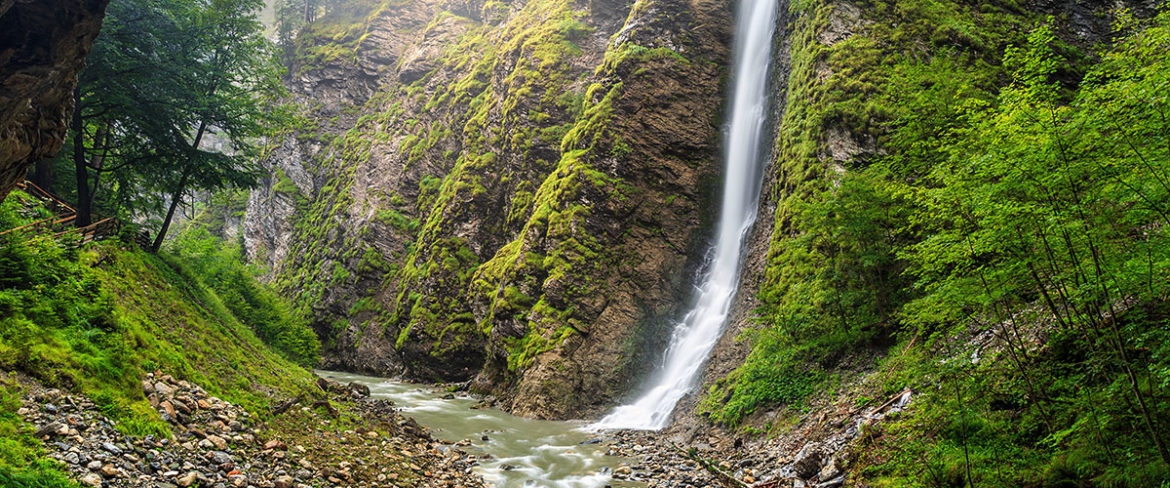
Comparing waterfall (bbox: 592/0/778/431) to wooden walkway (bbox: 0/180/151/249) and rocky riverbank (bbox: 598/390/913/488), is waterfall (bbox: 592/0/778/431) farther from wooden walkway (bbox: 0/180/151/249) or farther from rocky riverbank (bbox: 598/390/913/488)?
wooden walkway (bbox: 0/180/151/249)

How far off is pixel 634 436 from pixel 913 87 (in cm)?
1234

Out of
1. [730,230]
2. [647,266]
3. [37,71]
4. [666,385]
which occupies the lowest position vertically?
[666,385]

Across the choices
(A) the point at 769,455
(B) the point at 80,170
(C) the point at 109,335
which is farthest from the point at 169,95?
(A) the point at 769,455

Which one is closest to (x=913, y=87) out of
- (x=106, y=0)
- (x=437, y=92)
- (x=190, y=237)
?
(x=106, y=0)

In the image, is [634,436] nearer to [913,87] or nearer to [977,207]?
[977,207]

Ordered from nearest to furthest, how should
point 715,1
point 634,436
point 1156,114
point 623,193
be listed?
1. point 1156,114
2. point 634,436
3. point 623,193
4. point 715,1

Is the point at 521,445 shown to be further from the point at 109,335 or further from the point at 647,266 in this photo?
the point at 647,266

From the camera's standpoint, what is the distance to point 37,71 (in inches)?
249

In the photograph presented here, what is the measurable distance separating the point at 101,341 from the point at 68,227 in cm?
845

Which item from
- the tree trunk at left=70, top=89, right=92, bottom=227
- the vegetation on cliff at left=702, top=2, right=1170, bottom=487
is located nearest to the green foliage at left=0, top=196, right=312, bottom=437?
the tree trunk at left=70, top=89, right=92, bottom=227

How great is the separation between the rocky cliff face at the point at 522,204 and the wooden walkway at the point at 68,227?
1346cm

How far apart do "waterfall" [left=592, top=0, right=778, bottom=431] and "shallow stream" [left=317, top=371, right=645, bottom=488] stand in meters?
2.46

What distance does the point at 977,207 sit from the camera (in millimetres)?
6039

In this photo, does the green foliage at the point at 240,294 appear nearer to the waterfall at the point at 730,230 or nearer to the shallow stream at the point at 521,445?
the shallow stream at the point at 521,445
